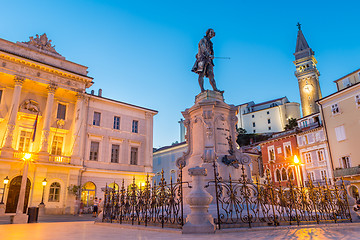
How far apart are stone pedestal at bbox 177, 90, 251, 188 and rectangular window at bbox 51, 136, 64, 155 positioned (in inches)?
786

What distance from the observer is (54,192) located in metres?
25.6

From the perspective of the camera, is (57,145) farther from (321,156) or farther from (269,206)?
(321,156)

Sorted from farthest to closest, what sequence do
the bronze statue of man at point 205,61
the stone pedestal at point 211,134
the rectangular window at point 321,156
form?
the rectangular window at point 321,156 → the bronze statue of man at point 205,61 → the stone pedestal at point 211,134

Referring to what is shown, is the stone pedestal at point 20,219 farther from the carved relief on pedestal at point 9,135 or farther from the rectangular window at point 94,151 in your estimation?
the rectangular window at point 94,151

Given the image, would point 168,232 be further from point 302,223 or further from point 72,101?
point 72,101

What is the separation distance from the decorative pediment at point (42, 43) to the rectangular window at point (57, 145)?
9819 mm

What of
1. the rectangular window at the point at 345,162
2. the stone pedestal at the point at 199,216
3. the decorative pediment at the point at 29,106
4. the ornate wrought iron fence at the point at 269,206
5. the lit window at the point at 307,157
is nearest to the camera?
the stone pedestal at the point at 199,216

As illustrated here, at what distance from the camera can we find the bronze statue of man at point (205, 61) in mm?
13570

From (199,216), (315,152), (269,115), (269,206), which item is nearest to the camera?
(199,216)

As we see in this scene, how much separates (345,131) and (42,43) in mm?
36537

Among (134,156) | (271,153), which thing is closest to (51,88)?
(134,156)

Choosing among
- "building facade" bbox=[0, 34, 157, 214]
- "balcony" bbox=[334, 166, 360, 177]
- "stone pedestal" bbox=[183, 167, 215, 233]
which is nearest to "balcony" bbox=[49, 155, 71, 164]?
"building facade" bbox=[0, 34, 157, 214]

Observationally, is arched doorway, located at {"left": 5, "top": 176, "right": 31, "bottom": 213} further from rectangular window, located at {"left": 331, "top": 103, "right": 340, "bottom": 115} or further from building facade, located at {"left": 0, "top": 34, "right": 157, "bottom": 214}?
rectangular window, located at {"left": 331, "top": 103, "right": 340, "bottom": 115}

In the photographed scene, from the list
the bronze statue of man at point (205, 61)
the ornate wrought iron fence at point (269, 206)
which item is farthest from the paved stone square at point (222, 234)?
the bronze statue of man at point (205, 61)
